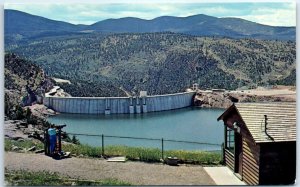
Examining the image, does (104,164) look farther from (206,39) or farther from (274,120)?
(206,39)

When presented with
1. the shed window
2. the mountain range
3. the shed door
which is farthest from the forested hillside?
the shed door

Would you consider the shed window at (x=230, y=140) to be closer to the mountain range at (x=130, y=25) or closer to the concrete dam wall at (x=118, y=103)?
the mountain range at (x=130, y=25)

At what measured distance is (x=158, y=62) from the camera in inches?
1256

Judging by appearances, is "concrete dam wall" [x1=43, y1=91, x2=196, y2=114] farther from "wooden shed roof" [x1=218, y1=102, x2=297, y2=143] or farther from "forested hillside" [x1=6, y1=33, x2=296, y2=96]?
"wooden shed roof" [x1=218, y1=102, x2=297, y2=143]

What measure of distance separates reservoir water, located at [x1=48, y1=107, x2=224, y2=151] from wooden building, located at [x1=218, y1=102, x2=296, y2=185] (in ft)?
15.3

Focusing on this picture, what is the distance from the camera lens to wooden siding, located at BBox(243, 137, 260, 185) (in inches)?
328

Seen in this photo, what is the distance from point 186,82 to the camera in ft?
102

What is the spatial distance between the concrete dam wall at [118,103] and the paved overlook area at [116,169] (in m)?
13.3

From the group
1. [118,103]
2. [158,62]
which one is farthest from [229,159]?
[158,62]

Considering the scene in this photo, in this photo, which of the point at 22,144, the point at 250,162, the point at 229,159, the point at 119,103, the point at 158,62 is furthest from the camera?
the point at 158,62

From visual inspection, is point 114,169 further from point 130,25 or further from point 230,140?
point 130,25

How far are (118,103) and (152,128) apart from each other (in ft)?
24.8

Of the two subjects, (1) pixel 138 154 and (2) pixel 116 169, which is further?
(1) pixel 138 154

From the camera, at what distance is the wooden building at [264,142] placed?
8195 millimetres
